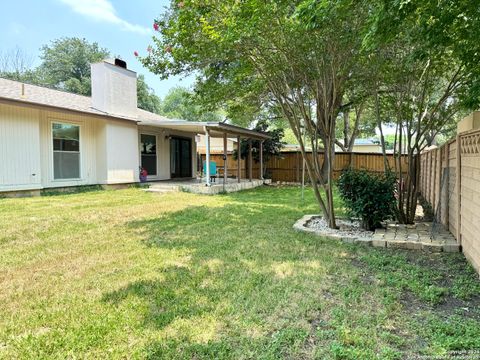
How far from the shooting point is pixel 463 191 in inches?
170

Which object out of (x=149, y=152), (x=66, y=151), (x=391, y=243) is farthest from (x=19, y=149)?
(x=391, y=243)

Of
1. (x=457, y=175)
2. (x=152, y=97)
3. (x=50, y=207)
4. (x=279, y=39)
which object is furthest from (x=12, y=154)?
(x=152, y=97)

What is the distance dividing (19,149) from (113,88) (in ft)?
14.2

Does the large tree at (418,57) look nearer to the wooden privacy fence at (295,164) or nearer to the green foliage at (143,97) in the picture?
the wooden privacy fence at (295,164)

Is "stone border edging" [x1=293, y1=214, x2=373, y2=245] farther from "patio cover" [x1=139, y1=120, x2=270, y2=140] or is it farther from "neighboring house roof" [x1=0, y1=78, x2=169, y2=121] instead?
"neighboring house roof" [x1=0, y1=78, x2=169, y2=121]

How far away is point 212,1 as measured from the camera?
541 centimetres

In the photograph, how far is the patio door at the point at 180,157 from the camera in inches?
596

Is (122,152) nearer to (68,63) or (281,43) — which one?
(281,43)

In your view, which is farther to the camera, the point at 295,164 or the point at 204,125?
the point at 295,164

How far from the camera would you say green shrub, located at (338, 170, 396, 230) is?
5.50 metres

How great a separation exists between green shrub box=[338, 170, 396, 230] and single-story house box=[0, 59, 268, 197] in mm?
6112

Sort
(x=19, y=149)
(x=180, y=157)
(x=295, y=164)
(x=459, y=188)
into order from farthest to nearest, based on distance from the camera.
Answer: (x=295, y=164), (x=180, y=157), (x=19, y=149), (x=459, y=188)

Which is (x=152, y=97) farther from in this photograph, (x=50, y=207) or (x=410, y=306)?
(x=410, y=306)

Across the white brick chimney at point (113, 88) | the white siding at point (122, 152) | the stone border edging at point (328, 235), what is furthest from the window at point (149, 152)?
the stone border edging at point (328, 235)
